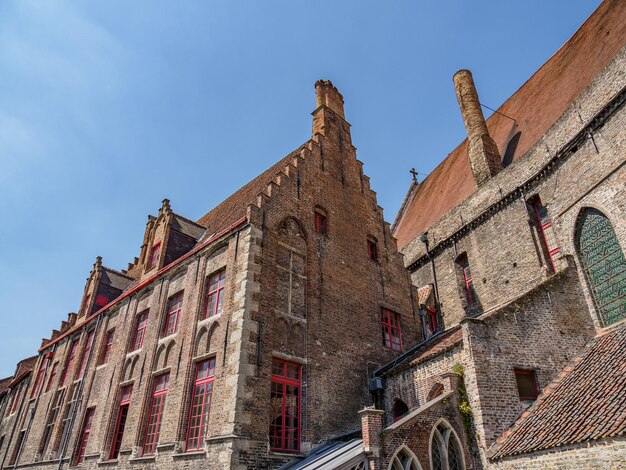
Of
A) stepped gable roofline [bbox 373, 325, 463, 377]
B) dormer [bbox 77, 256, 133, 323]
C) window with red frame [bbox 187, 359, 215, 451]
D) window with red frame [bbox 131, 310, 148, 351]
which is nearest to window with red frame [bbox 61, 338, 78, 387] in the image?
→ dormer [bbox 77, 256, 133, 323]

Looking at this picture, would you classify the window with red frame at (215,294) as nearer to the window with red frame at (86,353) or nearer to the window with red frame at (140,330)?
the window with red frame at (140,330)

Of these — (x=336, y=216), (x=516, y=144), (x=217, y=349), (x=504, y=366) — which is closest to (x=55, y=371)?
(x=217, y=349)

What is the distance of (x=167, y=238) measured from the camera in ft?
50.0

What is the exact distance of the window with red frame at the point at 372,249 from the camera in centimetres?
1567

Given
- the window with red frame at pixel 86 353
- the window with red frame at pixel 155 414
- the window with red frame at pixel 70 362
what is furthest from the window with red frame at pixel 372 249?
the window with red frame at pixel 70 362

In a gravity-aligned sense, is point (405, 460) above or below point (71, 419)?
below

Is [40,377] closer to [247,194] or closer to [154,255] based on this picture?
[154,255]

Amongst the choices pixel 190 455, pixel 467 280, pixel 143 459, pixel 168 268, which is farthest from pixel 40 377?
pixel 467 280

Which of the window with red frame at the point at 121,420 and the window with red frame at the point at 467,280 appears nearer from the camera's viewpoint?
the window with red frame at the point at 121,420

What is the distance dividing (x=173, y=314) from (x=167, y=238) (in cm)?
302

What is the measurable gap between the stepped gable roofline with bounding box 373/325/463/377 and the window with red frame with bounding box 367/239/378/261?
3358 mm

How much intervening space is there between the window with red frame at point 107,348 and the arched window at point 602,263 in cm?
1581

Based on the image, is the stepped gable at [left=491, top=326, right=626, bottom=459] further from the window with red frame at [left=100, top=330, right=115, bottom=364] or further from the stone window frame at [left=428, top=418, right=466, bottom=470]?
the window with red frame at [left=100, top=330, right=115, bottom=364]

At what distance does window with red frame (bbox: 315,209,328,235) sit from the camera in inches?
554
